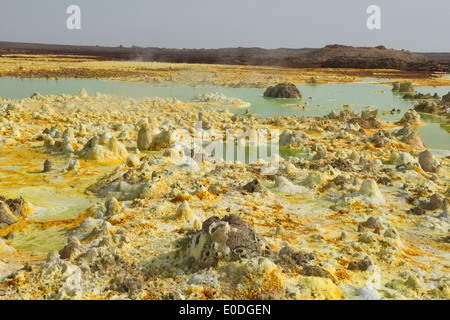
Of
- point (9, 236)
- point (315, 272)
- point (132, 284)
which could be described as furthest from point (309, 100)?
point (132, 284)

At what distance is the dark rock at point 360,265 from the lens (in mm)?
4246

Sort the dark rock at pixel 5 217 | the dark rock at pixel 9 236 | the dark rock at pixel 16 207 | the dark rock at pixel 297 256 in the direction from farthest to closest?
the dark rock at pixel 16 207, the dark rock at pixel 5 217, the dark rock at pixel 9 236, the dark rock at pixel 297 256

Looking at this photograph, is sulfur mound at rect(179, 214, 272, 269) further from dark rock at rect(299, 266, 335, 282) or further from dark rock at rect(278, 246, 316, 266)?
dark rock at rect(299, 266, 335, 282)

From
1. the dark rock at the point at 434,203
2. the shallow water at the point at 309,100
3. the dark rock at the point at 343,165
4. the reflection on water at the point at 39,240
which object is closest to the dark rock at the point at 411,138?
the shallow water at the point at 309,100

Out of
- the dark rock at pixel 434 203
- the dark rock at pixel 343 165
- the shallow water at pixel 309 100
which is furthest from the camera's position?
the shallow water at pixel 309 100

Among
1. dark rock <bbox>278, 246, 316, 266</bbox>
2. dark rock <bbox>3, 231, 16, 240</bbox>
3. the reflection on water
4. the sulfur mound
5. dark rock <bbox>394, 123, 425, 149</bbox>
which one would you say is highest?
dark rock <bbox>394, 123, 425, 149</bbox>

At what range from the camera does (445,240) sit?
532cm

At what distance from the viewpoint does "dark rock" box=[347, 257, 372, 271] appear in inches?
167

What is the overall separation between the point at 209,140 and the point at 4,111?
322 inches

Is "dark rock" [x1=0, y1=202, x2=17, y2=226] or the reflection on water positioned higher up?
"dark rock" [x1=0, y1=202, x2=17, y2=226]

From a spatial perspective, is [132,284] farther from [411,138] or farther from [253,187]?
[411,138]

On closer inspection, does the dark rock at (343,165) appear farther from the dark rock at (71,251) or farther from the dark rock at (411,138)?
the dark rock at (71,251)

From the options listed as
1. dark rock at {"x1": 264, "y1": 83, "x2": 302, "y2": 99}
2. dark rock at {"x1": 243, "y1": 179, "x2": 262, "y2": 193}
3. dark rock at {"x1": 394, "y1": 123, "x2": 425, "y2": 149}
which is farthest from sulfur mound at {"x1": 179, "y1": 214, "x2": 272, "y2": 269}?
dark rock at {"x1": 264, "y1": 83, "x2": 302, "y2": 99}

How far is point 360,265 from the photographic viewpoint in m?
4.26
